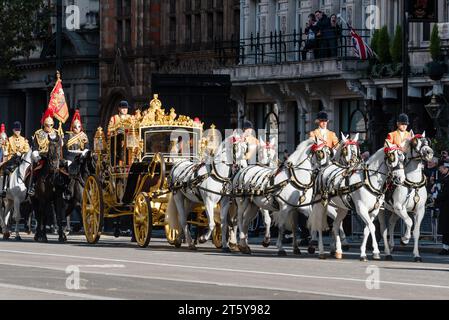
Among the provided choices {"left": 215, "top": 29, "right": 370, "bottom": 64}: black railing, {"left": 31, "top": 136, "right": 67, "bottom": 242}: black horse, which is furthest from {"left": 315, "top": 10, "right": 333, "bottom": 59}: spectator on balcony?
{"left": 31, "top": 136, "right": 67, "bottom": 242}: black horse

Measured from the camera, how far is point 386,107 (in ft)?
176

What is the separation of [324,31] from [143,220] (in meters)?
20.7

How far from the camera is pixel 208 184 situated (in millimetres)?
34219

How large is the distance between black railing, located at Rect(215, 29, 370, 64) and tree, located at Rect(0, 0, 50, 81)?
1073 centimetres

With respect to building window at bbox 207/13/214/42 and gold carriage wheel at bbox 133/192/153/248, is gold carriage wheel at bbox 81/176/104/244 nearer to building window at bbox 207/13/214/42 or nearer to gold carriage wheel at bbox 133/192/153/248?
gold carriage wheel at bbox 133/192/153/248

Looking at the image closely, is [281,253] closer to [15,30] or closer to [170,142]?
[170,142]

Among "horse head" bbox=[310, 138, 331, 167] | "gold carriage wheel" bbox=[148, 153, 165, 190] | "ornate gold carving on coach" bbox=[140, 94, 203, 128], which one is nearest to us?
"horse head" bbox=[310, 138, 331, 167]

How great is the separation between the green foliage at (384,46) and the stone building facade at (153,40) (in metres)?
11.5

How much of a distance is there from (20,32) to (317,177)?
4261 cm

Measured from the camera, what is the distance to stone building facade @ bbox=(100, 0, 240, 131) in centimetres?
6650

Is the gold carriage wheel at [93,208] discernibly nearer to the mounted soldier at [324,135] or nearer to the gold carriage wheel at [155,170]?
the gold carriage wheel at [155,170]

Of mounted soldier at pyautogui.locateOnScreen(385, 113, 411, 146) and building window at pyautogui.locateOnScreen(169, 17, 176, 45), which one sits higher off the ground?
→ building window at pyautogui.locateOnScreen(169, 17, 176, 45)
